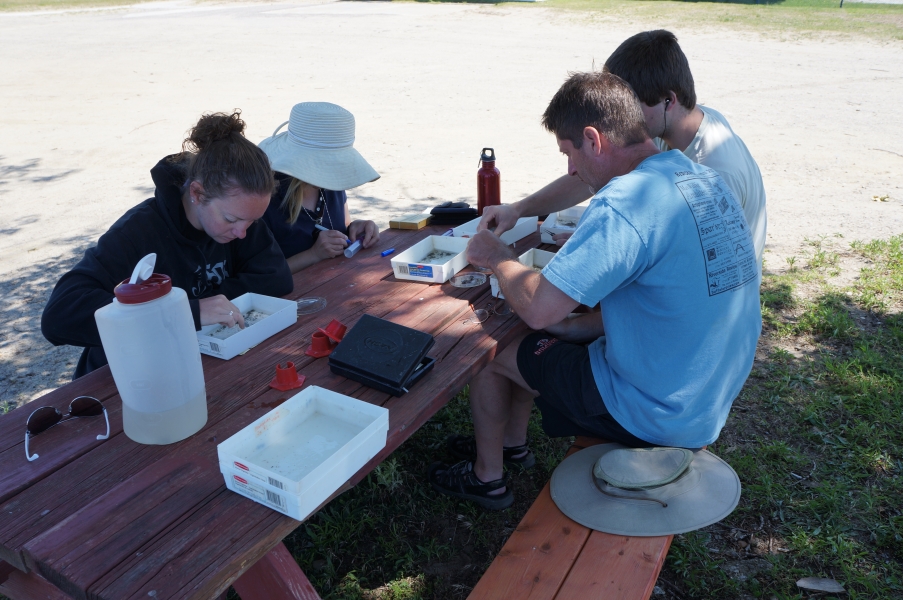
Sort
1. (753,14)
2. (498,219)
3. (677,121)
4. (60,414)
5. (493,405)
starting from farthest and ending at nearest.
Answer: (753,14)
(498,219)
(677,121)
(493,405)
(60,414)

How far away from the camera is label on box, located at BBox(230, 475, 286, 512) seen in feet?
4.29

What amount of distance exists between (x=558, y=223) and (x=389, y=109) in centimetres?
639

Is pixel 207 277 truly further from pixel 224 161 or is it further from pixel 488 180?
pixel 488 180

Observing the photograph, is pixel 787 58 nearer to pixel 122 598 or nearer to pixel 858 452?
pixel 858 452

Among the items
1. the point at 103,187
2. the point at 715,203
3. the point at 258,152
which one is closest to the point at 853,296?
the point at 715,203

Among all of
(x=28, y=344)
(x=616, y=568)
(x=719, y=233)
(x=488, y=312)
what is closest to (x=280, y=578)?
(x=616, y=568)

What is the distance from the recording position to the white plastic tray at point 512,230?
2.81 metres

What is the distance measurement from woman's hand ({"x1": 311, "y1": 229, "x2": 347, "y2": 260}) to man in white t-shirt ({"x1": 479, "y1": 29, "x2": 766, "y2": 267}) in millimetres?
584

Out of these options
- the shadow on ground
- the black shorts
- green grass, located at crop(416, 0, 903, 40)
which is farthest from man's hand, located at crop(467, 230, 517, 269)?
green grass, located at crop(416, 0, 903, 40)

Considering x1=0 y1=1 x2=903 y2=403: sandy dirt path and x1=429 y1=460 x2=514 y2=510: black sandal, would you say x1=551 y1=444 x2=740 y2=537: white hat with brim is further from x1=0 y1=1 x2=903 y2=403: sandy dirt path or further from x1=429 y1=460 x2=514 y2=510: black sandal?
x1=0 y1=1 x2=903 y2=403: sandy dirt path

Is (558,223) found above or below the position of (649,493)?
above

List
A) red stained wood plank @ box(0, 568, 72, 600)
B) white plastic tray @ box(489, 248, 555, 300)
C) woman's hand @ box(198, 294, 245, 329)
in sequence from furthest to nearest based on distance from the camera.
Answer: white plastic tray @ box(489, 248, 555, 300)
woman's hand @ box(198, 294, 245, 329)
red stained wood plank @ box(0, 568, 72, 600)

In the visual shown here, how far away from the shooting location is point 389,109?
8.87 metres

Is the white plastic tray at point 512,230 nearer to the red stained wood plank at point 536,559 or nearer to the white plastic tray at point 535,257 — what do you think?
the white plastic tray at point 535,257
